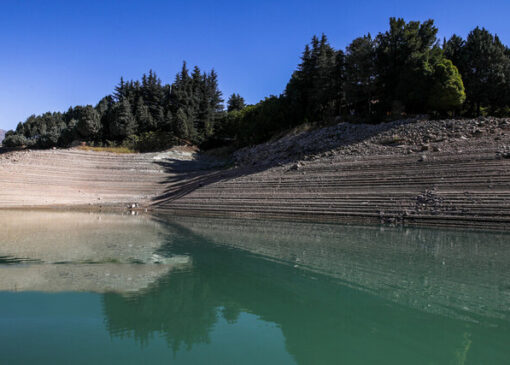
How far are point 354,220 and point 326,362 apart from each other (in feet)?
51.8

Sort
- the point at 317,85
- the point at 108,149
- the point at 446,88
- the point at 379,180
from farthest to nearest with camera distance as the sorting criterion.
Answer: the point at 108,149 → the point at 317,85 → the point at 446,88 → the point at 379,180

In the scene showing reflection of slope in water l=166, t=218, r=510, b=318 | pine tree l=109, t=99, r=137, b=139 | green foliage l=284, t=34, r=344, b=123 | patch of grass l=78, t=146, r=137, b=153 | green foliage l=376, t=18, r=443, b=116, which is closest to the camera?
reflection of slope in water l=166, t=218, r=510, b=318

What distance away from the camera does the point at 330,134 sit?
102 ft

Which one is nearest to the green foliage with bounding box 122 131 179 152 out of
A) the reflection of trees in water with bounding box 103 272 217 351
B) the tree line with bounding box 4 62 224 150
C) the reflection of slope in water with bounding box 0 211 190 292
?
the tree line with bounding box 4 62 224 150

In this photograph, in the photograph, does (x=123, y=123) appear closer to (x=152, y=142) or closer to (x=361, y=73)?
(x=152, y=142)

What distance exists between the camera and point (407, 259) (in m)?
9.84

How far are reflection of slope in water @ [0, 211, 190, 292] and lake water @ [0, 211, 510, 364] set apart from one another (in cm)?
5

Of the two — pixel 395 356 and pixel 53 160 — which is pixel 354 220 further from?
pixel 53 160

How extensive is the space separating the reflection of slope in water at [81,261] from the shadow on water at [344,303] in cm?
75

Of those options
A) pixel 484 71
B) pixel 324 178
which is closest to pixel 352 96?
pixel 484 71

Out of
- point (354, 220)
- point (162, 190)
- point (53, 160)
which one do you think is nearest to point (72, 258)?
point (354, 220)

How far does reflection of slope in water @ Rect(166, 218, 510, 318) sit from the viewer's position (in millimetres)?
6617

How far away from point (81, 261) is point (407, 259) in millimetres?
9148

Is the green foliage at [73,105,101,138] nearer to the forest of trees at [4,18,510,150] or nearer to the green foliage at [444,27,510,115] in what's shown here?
the forest of trees at [4,18,510,150]
